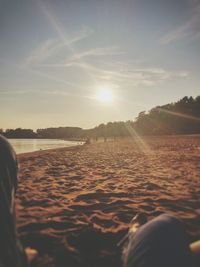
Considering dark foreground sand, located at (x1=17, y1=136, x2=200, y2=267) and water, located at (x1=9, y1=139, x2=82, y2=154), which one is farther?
water, located at (x1=9, y1=139, x2=82, y2=154)

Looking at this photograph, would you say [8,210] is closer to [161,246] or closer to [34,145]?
[161,246]

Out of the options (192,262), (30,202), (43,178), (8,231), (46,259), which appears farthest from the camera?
(43,178)

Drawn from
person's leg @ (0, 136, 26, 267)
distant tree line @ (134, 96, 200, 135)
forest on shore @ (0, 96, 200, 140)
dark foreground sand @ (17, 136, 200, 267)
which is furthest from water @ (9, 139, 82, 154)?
distant tree line @ (134, 96, 200, 135)

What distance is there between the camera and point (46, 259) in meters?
2.73

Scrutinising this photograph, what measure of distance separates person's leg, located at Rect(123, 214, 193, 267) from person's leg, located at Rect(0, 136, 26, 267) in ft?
2.30

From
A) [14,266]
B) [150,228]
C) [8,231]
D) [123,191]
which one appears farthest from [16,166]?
[123,191]

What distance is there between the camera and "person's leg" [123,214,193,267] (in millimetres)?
1160

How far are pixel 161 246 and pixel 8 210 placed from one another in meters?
0.91

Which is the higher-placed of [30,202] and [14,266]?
[14,266]

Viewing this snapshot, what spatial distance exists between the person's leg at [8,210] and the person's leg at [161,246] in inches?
27.6

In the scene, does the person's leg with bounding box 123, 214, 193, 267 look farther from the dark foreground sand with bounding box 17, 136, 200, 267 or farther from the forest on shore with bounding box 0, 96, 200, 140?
the forest on shore with bounding box 0, 96, 200, 140

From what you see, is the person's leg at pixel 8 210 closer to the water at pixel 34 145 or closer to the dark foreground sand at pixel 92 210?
the dark foreground sand at pixel 92 210

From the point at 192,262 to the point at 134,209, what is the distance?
10.9ft

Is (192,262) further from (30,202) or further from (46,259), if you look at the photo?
(30,202)
